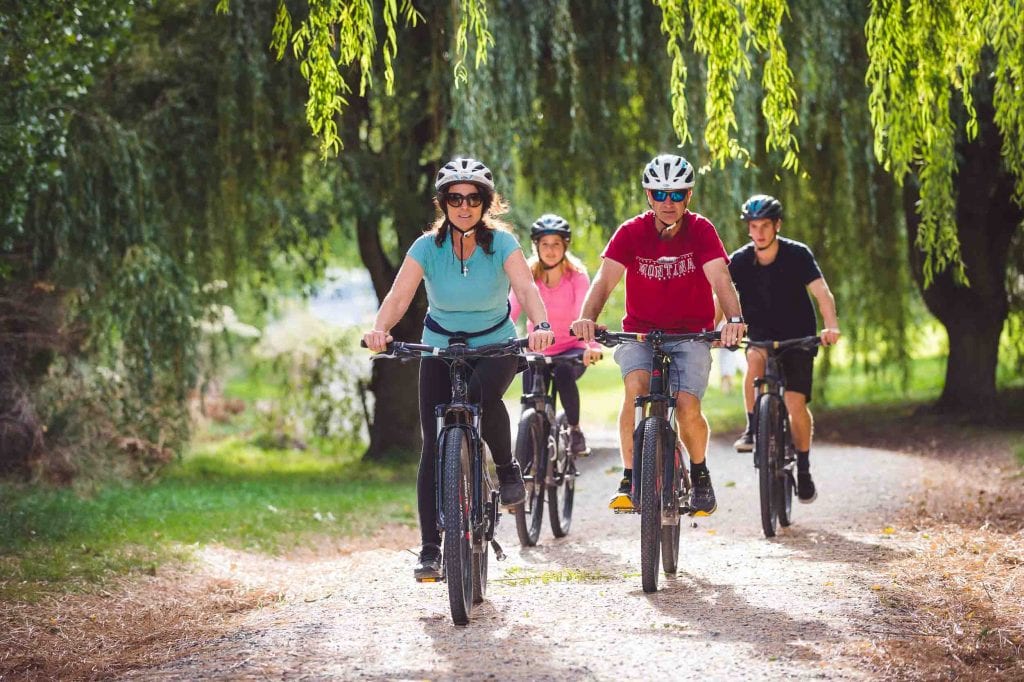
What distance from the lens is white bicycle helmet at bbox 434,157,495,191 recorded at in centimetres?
576

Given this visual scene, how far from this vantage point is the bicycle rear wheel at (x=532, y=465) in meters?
7.70

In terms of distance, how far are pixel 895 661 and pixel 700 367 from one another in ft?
6.59

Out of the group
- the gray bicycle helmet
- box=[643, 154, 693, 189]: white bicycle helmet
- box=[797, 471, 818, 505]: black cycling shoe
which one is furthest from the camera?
box=[797, 471, 818, 505]: black cycling shoe

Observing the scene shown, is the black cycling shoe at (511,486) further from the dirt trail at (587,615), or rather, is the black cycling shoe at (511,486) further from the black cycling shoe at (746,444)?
the black cycling shoe at (746,444)

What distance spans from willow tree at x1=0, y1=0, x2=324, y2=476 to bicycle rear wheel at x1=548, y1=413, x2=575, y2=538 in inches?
155

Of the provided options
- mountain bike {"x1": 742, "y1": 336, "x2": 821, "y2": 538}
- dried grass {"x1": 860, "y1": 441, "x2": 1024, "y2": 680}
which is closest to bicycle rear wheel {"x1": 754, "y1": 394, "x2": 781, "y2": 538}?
mountain bike {"x1": 742, "y1": 336, "x2": 821, "y2": 538}

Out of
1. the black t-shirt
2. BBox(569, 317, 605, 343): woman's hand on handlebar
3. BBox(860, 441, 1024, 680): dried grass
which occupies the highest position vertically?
the black t-shirt

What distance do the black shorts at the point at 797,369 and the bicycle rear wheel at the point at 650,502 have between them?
2334 mm

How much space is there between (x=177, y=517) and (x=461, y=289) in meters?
4.92

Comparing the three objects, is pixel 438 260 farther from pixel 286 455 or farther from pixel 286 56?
pixel 286 455

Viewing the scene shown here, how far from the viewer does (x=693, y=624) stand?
5547mm

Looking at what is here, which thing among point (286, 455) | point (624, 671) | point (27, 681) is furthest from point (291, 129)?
point (624, 671)

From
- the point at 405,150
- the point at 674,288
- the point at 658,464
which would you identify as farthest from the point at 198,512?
the point at 658,464

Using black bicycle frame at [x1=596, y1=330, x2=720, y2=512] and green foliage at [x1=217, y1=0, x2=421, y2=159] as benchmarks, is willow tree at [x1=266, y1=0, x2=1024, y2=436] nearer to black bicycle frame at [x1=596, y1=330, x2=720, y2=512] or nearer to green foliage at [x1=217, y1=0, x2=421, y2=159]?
green foliage at [x1=217, y1=0, x2=421, y2=159]
